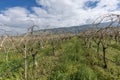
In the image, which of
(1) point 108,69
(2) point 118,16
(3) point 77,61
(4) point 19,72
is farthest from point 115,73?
(2) point 118,16

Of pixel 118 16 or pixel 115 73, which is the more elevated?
pixel 118 16

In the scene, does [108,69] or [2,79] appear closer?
[2,79]

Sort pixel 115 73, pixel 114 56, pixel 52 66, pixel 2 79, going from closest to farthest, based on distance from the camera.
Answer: pixel 2 79 < pixel 115 73 < pixel 52 66 < pixel 114 56

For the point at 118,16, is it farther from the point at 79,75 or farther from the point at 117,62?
the point at 117,62

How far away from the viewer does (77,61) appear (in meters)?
35.1

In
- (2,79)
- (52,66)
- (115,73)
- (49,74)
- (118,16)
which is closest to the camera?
(118,16)

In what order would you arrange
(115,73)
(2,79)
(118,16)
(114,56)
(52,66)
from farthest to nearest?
(114,56) → (52,66) → (115,73) → (2,79) → (118,16)

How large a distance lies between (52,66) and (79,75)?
7943 millimetres

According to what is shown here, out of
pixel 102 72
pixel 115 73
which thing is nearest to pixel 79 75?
pixel 102 72

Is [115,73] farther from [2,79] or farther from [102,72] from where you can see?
[2,79]

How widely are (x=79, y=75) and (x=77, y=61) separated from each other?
7.57 m

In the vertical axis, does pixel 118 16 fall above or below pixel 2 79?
above

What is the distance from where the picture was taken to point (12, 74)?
2961 centimetres

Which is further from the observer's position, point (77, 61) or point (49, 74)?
point (77, 61)
